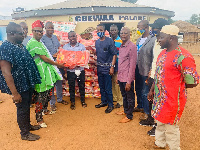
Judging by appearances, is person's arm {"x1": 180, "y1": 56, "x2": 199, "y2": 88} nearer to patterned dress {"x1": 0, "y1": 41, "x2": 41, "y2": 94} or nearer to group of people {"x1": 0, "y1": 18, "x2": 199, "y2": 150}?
group of people {"x1": 0, "y1": 18, "x2": 199, "y2": 150}

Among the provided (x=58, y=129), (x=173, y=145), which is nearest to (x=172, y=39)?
(x=173, y=145)

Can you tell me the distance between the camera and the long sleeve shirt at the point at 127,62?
3096 mm

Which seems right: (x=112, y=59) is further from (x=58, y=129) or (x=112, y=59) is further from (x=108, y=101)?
(x=58, y=129)

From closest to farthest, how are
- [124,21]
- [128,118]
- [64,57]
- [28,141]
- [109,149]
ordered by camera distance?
[109,149], [28,141], [128,118], [64,57], [124,21]

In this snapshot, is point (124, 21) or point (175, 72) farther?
point (124, 21)

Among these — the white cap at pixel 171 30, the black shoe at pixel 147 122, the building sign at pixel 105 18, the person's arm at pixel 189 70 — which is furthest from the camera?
the building sign at pixel 105 18

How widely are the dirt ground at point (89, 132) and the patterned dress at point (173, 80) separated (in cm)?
84

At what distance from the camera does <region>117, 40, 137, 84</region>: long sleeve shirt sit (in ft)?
10.2

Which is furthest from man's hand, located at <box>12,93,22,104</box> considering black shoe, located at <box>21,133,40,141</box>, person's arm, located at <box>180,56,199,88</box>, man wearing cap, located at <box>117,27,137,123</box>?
person's arm, located at <box>180,56,199,88</box>

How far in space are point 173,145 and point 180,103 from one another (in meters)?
0.61

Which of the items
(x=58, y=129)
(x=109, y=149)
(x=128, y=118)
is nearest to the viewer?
(x=109, y=149)

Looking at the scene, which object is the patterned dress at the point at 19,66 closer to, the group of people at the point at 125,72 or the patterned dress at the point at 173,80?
the group of people at the point at 125,72

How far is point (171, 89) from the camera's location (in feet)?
6.88

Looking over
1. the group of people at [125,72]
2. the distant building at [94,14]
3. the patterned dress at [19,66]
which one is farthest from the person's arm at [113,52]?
the distant building at [94,14]
